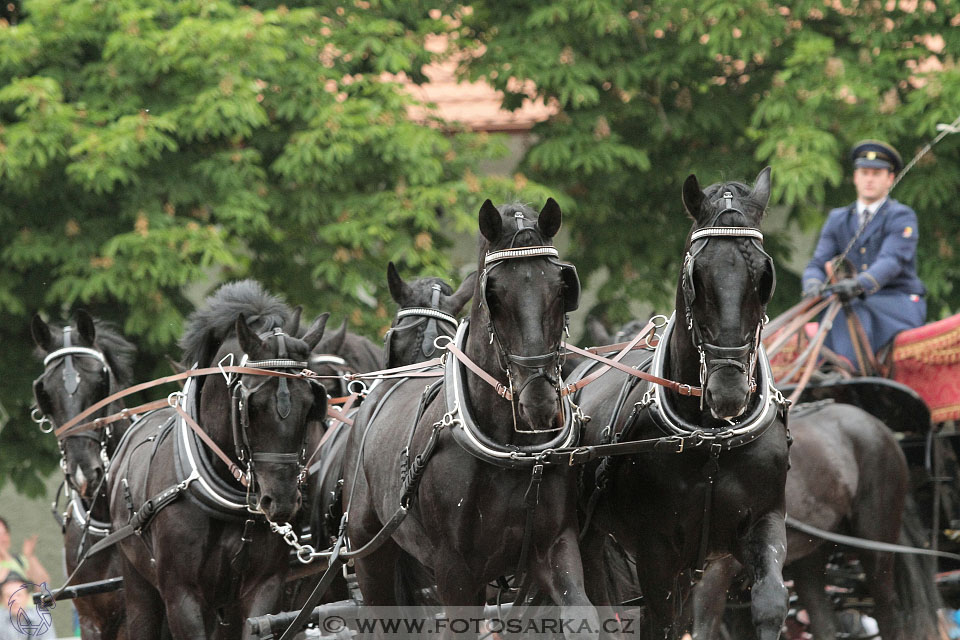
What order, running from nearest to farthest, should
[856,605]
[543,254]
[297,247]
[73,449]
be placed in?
[543,254]
[73,449]
[856,605]
[297,247]

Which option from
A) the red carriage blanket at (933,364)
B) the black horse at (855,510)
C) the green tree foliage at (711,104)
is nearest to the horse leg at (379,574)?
the black horse at (855,510)

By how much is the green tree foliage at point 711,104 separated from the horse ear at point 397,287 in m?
3.60

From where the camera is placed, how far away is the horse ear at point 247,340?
18.7 ft

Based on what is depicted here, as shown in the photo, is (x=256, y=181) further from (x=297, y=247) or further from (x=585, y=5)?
(x=585, y=5)

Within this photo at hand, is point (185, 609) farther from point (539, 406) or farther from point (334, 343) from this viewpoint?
point (334, 343)

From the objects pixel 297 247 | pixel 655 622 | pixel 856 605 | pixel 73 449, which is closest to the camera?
pixel 655 622

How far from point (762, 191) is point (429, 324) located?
2.16 metres

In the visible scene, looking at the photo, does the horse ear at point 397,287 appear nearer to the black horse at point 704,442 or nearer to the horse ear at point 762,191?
the black horse at point 704,442

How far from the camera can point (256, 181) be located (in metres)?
9.60

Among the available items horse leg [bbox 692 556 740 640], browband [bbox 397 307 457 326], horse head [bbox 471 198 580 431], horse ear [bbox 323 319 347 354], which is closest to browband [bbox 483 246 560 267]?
horse head [bbox 471 198 580 431]

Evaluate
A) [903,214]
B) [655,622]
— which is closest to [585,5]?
[903,214]

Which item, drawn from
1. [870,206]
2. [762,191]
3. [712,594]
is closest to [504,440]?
[762,191]

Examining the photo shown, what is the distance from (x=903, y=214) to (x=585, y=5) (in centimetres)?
301

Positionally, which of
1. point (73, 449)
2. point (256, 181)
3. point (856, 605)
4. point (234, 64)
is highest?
point (234, 64)
